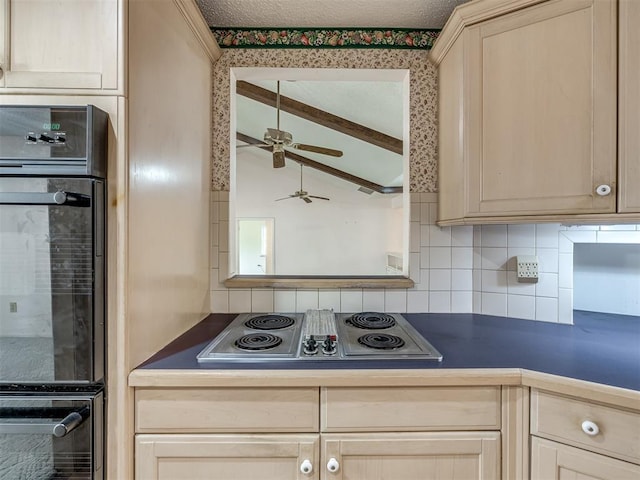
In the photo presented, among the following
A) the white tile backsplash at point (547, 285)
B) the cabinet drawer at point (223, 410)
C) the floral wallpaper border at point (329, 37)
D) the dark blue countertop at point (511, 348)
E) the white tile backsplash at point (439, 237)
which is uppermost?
the floral wallpaper border at point (329, 37)

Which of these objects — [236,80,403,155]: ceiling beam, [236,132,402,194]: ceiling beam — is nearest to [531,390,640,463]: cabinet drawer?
[236,80,403,155]: ceiling beam

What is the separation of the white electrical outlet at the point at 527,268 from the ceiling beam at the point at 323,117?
2.17 metres

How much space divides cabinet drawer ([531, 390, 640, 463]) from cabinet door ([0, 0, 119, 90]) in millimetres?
1483

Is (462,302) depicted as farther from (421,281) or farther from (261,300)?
(261,300)

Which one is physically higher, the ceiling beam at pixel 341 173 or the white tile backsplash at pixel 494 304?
the ceiling beam at pixel 341 173

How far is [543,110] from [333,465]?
1322 mm

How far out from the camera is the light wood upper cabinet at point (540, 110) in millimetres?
975

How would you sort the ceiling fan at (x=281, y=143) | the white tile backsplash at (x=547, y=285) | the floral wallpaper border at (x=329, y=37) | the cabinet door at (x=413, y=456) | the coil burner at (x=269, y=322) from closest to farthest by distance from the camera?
1. the cabinet door at (x=413, y=456)
2. the coil burner at (x=269, y=322)
3. the white tile backsplash at (x=547, y=285)
4. the floral wallpaper border at (x=329, y=37)
5. the ceiling fan at (x=281, y=143)

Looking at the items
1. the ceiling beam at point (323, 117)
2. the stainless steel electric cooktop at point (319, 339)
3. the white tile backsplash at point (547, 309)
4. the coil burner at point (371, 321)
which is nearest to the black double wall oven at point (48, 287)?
the stainless steel electric cooktop at point (319, 339)

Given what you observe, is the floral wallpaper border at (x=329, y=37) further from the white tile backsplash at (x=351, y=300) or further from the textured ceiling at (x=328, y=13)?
the white tile backsplash at (x=351, y=300)

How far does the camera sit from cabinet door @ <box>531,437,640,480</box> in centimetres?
78

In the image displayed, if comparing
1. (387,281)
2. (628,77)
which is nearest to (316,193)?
(387,281)

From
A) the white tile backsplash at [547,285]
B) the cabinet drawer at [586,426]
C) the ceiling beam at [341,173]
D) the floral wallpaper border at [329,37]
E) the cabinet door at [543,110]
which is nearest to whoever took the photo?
the cabinet drawer at [586,426]

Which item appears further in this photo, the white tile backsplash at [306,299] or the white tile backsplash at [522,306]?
the white tile backsplash at [306,299]
